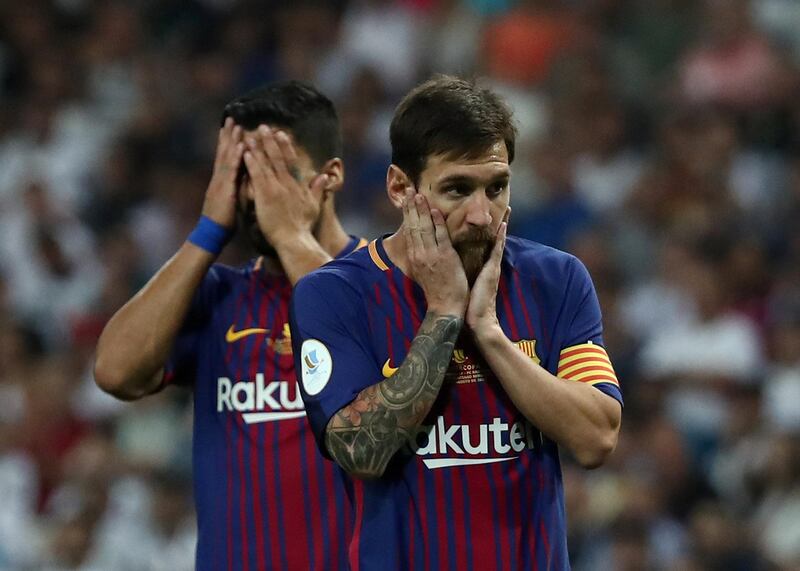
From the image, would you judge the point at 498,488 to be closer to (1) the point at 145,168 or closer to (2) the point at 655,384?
(2) the point at 655,384

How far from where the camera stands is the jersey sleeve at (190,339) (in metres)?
4.28

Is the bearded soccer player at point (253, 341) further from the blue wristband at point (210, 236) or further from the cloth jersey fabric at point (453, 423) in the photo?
the cloth jersey fabric at point (453, 423)

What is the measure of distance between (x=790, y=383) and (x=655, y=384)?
711mm

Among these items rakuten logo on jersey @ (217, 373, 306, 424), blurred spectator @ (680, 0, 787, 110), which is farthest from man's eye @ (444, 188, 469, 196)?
blurred spectator @ (680, 0, 787, 110)

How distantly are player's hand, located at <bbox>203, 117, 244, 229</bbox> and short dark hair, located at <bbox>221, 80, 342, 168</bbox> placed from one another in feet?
0.19

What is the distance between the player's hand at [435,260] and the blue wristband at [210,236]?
1046 millimetres

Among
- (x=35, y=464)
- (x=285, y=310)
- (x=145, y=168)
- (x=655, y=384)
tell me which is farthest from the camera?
→ (x=145, y=168)

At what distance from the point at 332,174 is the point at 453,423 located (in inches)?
48.7

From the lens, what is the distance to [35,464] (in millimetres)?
9039

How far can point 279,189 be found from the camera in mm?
4133

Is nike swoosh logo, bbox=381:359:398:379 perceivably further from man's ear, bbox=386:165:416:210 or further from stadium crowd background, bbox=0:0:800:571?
stadium crowd background, bbox=0:0:800:571

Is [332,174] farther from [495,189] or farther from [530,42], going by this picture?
[530,42]

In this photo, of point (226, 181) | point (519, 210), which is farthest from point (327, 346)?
point (519, 210)

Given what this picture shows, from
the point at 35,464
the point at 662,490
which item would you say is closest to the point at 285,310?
the point at 662,490
